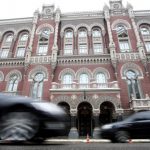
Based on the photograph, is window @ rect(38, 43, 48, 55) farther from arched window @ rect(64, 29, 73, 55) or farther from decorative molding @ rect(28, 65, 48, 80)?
arched window @ rect(64, 29, 73, 55)

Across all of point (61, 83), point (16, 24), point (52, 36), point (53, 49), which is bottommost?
point (61, 83)

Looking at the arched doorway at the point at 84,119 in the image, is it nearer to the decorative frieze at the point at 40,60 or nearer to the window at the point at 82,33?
the decorative frieze at the point at 40,60

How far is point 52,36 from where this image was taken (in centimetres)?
2673

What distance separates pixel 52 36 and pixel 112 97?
47.2ft

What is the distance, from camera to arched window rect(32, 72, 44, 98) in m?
22.4

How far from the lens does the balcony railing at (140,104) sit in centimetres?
1872

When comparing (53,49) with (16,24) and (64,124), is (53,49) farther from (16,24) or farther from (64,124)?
(64,124)

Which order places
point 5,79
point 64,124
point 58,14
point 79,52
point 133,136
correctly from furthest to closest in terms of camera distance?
1. point 58,14
2. point 79,52
3. point 5,79
4. point 133,136
5. point 64,124

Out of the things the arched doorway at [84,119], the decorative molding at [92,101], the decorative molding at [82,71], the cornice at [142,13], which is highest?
the cornice at [142,13]

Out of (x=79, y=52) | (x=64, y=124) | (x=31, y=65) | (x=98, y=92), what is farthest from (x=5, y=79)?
(x=64, y=124)

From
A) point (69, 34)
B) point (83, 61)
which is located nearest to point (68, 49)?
point (69, 34)

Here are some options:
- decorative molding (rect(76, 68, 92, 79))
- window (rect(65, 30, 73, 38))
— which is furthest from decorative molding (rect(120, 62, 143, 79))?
window (rect(65, 30, 73, 38))

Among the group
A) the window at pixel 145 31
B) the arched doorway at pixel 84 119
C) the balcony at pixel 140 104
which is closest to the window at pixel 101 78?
the arched doorway at pixel 84 119

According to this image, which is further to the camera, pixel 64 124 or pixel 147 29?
pixel 147 29
